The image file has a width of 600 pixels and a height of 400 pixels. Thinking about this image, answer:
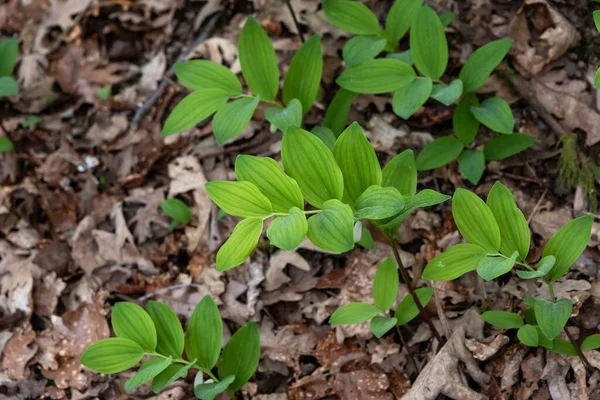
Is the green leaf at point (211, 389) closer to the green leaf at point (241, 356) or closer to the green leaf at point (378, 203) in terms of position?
the green leaf at point (241, 356)

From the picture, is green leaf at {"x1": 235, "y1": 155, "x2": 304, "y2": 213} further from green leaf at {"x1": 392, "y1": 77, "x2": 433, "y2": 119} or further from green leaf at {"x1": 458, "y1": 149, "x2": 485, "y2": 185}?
green leaf at {"x1": 458, "y1": 149, "x2": 485, "y2": 185}

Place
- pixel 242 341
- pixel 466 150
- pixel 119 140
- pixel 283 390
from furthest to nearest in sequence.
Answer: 1. pixel 119 140
2. pixel 466 150
3. pixel 283 390
4. pixel 242 341

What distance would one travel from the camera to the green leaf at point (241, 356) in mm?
2441

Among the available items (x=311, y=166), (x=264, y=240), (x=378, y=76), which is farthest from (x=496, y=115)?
(x=264, y=240)

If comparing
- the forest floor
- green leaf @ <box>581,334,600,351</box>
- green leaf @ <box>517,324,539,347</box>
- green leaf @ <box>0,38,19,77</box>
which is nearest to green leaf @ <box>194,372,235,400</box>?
the forest floor

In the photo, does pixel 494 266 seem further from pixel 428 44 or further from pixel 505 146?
pixel 428 44

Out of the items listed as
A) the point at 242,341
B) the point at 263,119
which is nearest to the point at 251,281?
the point at 242,341

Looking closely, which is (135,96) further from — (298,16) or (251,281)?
(251,281)

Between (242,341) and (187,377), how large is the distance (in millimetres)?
451

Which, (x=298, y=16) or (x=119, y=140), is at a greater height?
(x=298, y=16)

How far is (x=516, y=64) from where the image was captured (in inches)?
120

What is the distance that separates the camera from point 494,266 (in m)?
1.88

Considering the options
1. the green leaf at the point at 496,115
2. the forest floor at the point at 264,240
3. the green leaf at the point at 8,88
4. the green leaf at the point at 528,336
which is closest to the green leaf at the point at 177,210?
the forest floor at the point at 264,240

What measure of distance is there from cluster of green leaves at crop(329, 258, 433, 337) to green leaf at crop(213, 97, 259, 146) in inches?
35.8
